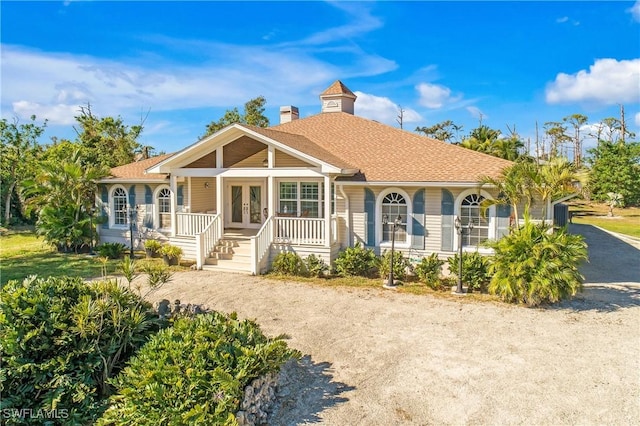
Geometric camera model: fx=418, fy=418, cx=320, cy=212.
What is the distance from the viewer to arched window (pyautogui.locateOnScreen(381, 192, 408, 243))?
43.2 ft

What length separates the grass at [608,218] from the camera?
2537 cm

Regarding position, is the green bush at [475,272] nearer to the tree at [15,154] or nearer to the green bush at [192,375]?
the green bush at [192,375]

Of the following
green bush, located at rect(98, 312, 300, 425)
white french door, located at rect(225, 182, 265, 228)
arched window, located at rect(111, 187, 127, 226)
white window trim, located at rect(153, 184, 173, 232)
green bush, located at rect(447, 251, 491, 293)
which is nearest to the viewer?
green bush, located at rect(98, 312, 300, 425)

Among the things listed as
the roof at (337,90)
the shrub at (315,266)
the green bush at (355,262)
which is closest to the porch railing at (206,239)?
the shrub at (315,266)

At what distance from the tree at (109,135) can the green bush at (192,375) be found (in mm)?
24955

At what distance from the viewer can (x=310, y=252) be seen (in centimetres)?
1332

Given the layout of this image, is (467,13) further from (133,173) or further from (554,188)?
(133,173)

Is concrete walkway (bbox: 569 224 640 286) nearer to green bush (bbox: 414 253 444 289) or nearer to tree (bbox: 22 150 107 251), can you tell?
green bush (bbox: 414 253 444 289)

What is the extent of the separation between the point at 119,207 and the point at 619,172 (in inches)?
1544

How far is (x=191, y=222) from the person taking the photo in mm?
14852

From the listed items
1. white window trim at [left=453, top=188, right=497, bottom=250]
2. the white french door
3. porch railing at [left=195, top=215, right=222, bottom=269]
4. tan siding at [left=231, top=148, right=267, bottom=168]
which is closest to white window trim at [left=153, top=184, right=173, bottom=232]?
the white french door

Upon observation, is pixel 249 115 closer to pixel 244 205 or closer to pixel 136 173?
pixel 136 173

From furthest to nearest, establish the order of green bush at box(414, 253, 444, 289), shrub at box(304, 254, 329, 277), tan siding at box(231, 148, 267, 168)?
tan siding at box(231, 148, 267, 168) < shrub at box(304, 254, 329, 277) < green bush at box(414, 253, 444, 289)

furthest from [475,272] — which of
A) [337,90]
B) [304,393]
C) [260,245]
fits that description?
[337,90]
